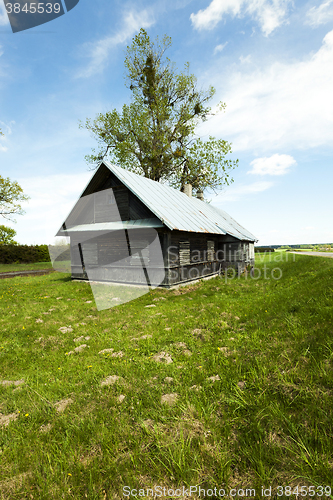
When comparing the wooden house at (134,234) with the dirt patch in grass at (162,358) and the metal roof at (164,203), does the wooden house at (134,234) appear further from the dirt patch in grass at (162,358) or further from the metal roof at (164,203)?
the dirt patch in grass at (162,358)

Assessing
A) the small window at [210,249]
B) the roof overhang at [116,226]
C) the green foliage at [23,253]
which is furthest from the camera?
the green foliage at [23,253]

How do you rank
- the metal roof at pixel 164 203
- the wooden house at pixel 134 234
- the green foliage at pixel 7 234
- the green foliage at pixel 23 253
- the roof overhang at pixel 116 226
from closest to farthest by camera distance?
the metal roof at pixel 164 203
the roof overhang at pixel 116 226
the wooden house at pixel 134 234
the green foliage at pixel 23 253
the green foliage at pixel 7 234

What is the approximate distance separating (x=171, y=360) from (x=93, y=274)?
11.9 m

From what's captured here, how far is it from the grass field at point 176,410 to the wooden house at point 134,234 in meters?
6.83

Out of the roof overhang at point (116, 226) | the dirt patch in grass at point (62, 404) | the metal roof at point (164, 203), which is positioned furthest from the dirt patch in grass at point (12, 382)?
the roof overhang at point (116, 226)

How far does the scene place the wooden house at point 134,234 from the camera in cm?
1238

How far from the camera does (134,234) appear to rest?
1316 cm

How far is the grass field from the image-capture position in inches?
83.5

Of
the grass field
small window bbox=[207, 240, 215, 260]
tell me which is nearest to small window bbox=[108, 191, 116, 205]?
small window bbox=[207, 240, 215, 260]

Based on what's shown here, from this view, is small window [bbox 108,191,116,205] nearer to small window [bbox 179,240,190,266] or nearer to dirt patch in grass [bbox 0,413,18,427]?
small window [bbox 179,240,190,266]

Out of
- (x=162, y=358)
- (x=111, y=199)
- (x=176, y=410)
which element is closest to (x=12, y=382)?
(x=162, y=358)

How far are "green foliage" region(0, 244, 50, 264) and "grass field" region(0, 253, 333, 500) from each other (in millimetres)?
30049

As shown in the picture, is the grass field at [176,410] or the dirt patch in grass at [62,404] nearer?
the grass field at [176,410]

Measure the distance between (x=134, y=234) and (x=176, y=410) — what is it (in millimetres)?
10821
